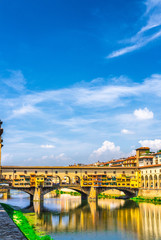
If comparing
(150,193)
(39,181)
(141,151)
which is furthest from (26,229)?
(141,151)

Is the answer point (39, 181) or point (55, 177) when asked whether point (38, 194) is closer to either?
point (39, 181)

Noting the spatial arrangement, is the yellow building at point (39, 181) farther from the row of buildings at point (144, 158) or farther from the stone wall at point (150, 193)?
the row of buildings at point (144, 158)

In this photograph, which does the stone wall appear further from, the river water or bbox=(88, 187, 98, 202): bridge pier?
the river water

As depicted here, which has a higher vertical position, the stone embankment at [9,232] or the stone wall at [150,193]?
the stone embankment at [9,232]

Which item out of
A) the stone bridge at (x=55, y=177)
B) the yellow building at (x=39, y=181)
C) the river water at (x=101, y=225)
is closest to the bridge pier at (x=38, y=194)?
the stone bridge at (x=55, y=177)

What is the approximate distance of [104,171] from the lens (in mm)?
93938

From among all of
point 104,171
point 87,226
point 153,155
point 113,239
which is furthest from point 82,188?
point 113,239

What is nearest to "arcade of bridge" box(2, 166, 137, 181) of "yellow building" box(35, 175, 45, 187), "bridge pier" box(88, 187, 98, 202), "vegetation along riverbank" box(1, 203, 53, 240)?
"yellow building" box(35, 175, 45, 187)

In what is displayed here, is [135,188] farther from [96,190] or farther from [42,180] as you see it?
[42,180]

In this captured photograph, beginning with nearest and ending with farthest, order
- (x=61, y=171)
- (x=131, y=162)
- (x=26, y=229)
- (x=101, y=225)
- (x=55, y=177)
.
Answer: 1. (x=26, y=229)
2. (x=101, y=225)
3. (x=55, y=177)
4. (x=61, y=171)
5. (x=131, y=162)

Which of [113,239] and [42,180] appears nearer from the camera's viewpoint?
[113,239]

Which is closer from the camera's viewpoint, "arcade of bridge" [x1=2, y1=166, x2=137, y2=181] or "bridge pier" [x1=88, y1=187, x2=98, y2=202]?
"bridge pier" [x1=88, y1=187, x2=98, y2=202]

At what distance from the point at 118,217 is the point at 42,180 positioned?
113ft

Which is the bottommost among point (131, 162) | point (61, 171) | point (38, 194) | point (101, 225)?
point (101, 225)
